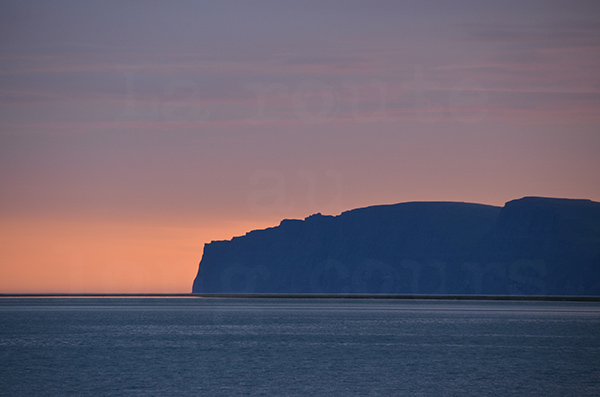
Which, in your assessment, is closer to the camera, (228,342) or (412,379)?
(412,379)

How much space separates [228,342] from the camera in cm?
8638

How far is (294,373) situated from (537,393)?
17400 millimetres

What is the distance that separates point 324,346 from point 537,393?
34798 mm

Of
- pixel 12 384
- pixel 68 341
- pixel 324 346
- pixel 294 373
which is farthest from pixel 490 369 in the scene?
pixel 68 341

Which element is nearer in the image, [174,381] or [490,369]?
[174,381]

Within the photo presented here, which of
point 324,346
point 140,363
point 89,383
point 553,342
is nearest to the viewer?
point 89,383

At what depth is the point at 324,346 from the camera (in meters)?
80.2

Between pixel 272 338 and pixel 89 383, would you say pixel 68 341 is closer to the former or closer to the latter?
pixel 272 338

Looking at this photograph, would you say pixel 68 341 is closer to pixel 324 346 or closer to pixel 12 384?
pixel 324 346

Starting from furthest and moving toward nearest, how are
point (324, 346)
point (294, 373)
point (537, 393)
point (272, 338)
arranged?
point (272, 338) < point (324, 346) < point (294, 373) < point (537, 393)

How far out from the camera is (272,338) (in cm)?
9312

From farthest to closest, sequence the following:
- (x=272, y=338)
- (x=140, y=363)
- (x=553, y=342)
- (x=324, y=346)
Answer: (x=272, y=338), (x=553, y=342), (x=324, y=346), (x=140, y=363)

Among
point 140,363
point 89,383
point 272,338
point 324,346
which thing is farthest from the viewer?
point 272,338

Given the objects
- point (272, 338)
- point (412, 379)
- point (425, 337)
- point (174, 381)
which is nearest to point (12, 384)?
point (174, 381)
